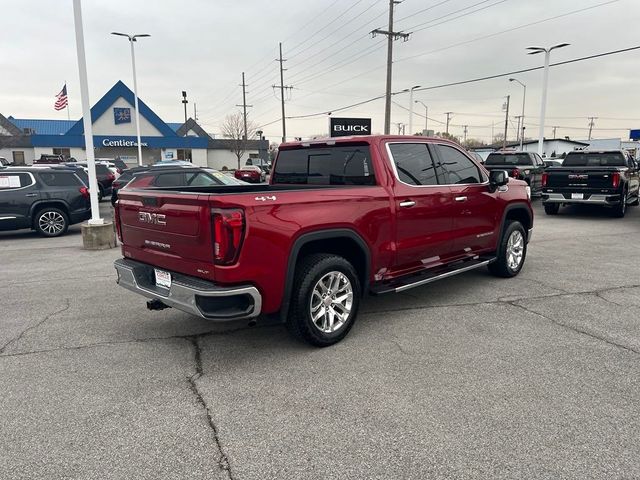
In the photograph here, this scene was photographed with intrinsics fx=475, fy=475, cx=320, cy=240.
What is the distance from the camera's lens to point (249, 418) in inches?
125

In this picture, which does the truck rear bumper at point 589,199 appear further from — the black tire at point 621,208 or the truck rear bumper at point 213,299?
the truck rear bumper at point 213,299

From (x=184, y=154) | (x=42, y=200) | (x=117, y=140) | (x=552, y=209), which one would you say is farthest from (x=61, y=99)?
(x=552, y=209)

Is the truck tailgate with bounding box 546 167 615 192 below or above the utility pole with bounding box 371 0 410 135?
below

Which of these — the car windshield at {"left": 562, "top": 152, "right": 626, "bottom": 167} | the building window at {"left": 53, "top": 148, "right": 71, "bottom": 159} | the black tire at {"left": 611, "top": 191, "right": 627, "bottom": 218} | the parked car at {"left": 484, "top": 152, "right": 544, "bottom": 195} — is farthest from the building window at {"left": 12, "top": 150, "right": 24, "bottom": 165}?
the black tire at {"left": 611, "top": 191, "right": 627, "bottom": 218}

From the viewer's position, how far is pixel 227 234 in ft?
11.4

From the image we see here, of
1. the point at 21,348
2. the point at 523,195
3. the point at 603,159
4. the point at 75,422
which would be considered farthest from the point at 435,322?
the point at 603,159

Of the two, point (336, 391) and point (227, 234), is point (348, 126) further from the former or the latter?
point (336, 391)

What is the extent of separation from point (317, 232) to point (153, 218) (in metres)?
1.41

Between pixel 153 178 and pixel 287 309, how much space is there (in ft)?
29.3

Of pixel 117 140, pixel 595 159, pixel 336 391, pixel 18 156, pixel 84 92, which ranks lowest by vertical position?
pixel 336 391

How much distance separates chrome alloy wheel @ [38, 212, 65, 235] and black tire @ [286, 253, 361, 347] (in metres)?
9.45

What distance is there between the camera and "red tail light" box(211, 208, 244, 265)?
136 inches

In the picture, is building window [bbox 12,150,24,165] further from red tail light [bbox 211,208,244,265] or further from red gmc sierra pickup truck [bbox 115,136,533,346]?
red tail light [bbox 211,208,244,265]

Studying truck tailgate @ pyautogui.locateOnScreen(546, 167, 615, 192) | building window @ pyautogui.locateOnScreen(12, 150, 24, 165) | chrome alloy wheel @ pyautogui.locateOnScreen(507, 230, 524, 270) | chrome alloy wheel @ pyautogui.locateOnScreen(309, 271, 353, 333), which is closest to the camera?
chrome alloy wheel @ pyautogui.locateOnScreen(309, 271, 353, 333)
